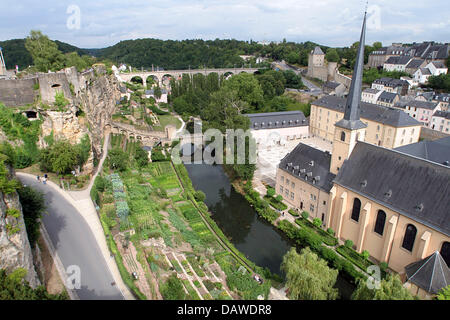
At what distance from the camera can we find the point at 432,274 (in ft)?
62.1

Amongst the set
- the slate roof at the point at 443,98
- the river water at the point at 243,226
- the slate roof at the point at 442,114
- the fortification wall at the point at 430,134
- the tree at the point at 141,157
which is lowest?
the river water at the point at 243,226

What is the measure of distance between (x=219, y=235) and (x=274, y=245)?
5.30m

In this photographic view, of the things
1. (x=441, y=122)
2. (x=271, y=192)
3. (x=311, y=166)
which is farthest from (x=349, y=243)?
(x=441, y=122)

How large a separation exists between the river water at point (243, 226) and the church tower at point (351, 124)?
9.34 meters

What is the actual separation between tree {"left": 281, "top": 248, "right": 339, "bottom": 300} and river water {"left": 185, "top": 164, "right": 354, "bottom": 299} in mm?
4887

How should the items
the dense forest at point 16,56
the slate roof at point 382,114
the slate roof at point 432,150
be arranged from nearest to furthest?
1. the slate roof at point 432,150
2. the slate roof at point 382,114
3. the dense forest at point 16,56

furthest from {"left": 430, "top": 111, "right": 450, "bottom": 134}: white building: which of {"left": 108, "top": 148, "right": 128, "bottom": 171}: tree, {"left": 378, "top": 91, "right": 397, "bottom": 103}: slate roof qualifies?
{"left": 108, "top": 148, "right": 128, "bottom": 171}: tree

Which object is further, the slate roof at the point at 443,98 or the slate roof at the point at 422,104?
the slate roof at the point at 443,98

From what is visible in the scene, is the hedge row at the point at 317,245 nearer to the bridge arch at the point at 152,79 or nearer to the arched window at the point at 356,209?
the arched window at the point at 356,209

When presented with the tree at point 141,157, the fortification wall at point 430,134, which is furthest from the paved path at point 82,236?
the fortification wall at point 430,134

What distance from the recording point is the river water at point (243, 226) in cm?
2664

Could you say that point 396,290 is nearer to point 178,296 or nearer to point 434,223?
point 434,223

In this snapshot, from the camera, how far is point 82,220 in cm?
2383

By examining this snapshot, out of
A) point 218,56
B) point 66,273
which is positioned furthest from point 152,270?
point 218,56
